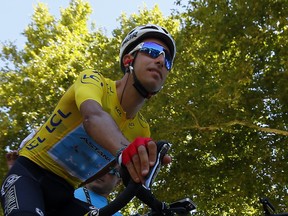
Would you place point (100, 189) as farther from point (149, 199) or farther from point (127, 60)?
point (149, 199)

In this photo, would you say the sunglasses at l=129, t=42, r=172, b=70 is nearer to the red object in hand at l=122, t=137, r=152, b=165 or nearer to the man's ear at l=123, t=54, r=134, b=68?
the man's ear at l=123, t=54, r=134, b=68

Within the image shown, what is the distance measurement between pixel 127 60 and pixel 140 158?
1766mm

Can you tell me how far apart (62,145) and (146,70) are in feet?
2.55

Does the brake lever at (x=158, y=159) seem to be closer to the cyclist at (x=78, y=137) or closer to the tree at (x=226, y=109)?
the cyclist at (x=78, y=137)

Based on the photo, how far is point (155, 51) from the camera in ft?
11.1

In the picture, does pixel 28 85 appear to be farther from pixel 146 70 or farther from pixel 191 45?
pixel 146 70

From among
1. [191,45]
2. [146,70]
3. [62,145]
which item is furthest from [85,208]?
[191,45]

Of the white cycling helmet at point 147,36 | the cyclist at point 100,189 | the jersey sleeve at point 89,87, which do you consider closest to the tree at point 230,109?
the cyclist at point 100,189

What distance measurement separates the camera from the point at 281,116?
14398 mm

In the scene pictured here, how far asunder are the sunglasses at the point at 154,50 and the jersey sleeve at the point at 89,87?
1.51ft

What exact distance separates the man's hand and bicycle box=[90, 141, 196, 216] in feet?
0.10

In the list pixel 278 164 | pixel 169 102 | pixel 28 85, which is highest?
pixel 28 85

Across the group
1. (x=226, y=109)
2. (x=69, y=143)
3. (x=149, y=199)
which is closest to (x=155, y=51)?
(x=69, y=143)

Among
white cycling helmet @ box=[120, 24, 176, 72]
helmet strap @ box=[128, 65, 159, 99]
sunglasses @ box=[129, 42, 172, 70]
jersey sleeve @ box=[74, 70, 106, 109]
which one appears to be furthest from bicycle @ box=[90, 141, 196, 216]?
white cycling helmet @ box=[120, 24, 176, 72]
